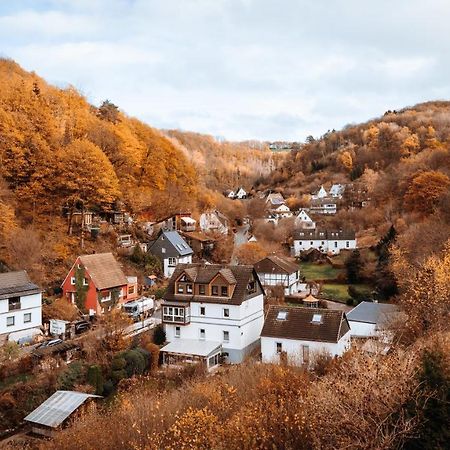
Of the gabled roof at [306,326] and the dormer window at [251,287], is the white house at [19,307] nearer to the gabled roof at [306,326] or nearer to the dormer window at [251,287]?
the dormer window at [251,287]

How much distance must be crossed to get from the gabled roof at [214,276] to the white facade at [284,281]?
41.9 feet

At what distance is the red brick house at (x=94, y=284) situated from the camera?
3064 cm

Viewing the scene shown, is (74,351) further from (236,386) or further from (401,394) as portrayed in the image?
(401,394)

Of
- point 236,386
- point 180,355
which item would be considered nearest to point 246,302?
point 180,355

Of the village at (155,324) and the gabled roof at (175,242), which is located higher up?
the gabled roof at (175,242)

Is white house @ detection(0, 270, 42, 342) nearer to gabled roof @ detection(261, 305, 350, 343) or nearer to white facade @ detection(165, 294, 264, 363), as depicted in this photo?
white facade @ detection(165, 294, 264, 363)

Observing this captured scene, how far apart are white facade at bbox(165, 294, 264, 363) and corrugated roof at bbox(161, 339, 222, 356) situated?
389mm

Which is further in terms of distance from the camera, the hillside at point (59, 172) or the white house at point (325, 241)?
the white house at point (325, 241)

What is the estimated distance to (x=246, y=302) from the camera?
85.7 feet

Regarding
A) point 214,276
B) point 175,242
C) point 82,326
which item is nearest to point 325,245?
point 175,242

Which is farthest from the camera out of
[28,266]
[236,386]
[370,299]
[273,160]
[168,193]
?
[273,160]

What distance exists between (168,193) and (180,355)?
3218 cm

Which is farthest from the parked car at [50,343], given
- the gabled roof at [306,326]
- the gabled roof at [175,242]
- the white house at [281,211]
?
the white house at [281,211]

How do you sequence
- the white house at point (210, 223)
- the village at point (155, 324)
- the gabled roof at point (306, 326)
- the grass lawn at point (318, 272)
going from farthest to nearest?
the white house at point (210, 223) → the grass lawn at point (318, 272) → the gabled roof at point (306, 326) → the village at point (155, 324)
